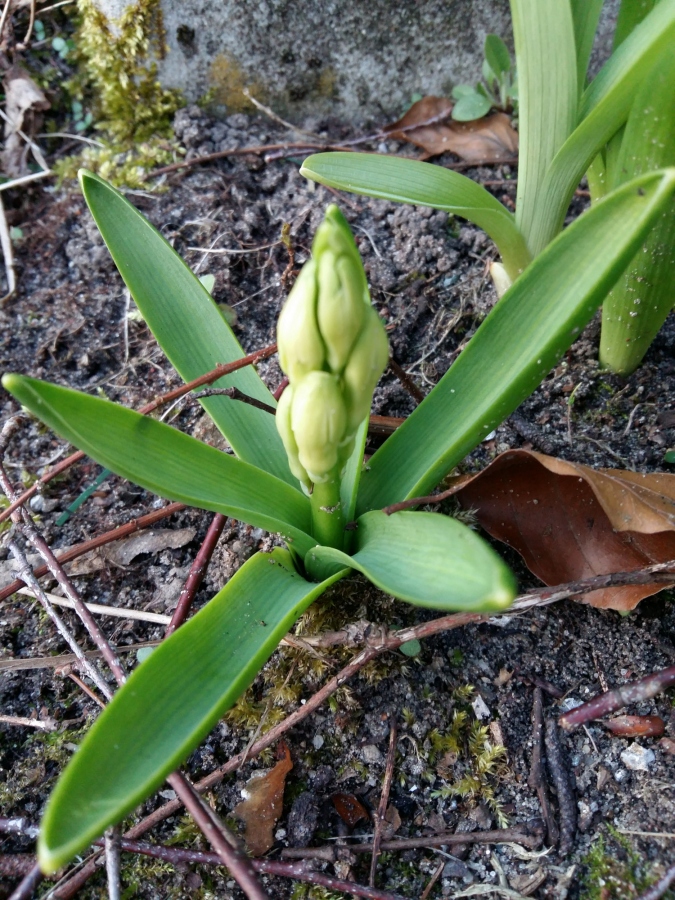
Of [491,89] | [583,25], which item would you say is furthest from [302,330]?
[491,89]

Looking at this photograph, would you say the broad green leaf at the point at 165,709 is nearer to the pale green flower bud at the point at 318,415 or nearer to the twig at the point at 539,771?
the pale green flower bud at the point at 318,415

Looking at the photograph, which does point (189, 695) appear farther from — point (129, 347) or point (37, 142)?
point (37, 142)

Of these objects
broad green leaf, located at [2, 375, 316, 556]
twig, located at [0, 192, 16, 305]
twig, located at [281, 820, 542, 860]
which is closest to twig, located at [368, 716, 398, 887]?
twig, located at [281, 820, 542, 860]

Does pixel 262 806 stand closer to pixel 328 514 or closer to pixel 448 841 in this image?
pixel 448 841

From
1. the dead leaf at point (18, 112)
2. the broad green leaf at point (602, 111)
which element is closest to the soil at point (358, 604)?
the dead leaf at point (18, 112)

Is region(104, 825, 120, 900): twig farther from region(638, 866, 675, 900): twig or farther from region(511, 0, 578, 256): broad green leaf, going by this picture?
region(511, 0, 578, 256): broad green leaf

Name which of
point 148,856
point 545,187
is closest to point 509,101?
point 545,187
